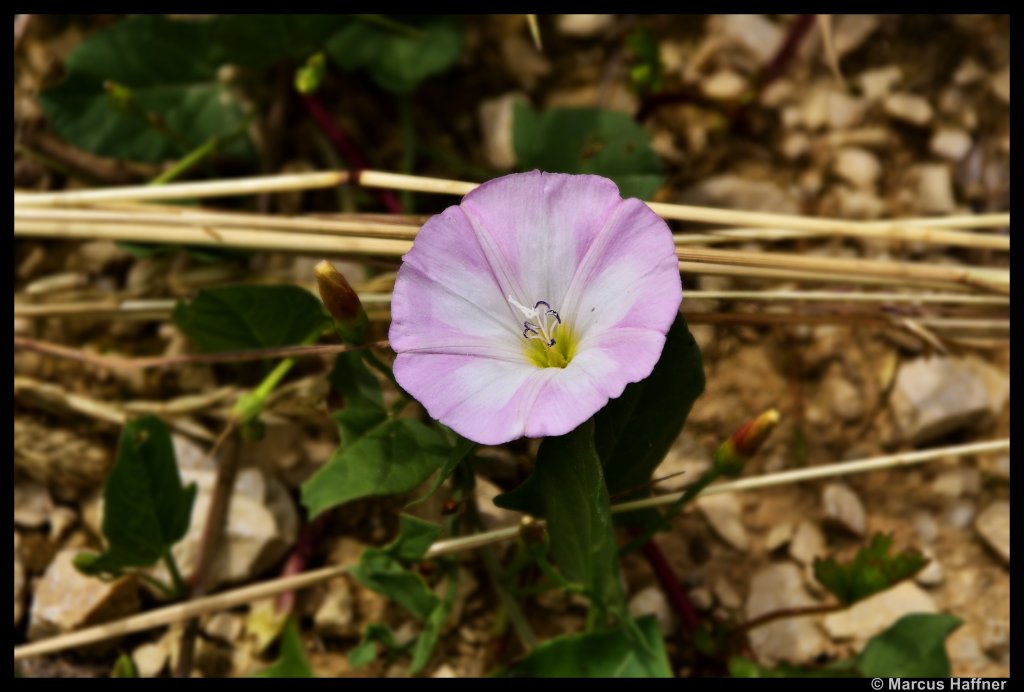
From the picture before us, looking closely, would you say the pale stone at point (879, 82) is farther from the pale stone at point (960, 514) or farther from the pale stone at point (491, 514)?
the pale stone at point (491, 514)

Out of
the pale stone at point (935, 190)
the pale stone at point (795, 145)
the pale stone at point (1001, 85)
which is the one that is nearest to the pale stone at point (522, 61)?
the pale stone at point (795, 145)

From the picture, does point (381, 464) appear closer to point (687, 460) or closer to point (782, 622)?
point (687, 460)

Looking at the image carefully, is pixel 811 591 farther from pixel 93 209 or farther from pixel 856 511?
pixel 93 209

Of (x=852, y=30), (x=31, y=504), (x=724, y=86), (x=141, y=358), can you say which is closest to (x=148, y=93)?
(x=141, y=358)

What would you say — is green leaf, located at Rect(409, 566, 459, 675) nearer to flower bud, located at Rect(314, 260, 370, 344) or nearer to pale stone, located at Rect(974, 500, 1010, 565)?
flower bud, located at Rect(314, 260, 370, 344)

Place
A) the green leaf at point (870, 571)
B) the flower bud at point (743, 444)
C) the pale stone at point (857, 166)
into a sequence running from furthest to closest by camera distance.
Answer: the pale stone at point (857, 166) < the green leaf at point (870, 571) < the flower bud at point (743, 444)

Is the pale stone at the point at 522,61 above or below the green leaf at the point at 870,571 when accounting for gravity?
above

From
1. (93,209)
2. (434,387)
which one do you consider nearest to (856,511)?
(434,387)

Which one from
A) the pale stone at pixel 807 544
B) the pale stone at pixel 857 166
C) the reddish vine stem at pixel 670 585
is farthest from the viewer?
the pale stone at pixel 857 166
